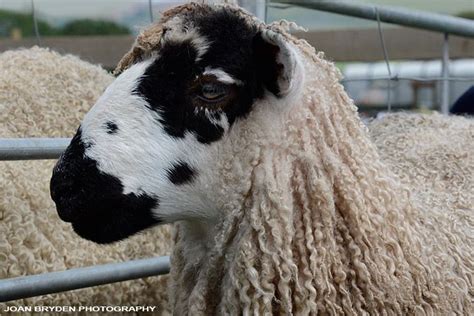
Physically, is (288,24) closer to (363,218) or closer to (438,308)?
(363,218)

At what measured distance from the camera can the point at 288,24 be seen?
260cm

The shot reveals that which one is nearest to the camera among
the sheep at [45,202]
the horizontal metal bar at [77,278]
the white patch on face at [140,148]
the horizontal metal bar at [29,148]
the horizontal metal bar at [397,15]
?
the white patch on face at [140,148]

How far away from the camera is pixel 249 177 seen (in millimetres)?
2424

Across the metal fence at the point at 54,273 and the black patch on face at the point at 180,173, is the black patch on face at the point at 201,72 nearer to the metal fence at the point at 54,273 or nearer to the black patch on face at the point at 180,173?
the black patch on face at the point at 180,173

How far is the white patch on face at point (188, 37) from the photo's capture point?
→ 94.4 inches

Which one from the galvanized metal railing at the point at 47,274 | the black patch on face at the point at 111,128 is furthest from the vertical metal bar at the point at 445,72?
the black patch on face at the point at 111,128

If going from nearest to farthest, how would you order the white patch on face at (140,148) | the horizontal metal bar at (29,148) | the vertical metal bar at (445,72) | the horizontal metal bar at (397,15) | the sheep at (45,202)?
the white patch on face at (140,148) → the horizontal metal bar at (29,148) → the sheep at (45,202) → the horizontal metal bar at (397,15) → the vertical metal bar at (445,72)

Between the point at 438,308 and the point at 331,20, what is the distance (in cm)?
522

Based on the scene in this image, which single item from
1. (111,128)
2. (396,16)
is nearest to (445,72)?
(396,16)

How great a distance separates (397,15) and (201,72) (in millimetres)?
2276

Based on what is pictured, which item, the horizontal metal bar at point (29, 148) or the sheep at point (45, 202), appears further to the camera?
the sheep at point (45, 202)

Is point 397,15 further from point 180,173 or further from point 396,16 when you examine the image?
point 180,173

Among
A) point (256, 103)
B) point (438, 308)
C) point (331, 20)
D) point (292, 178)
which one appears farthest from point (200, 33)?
point (331, 20)

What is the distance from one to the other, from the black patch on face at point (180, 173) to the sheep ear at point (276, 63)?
306 mm
